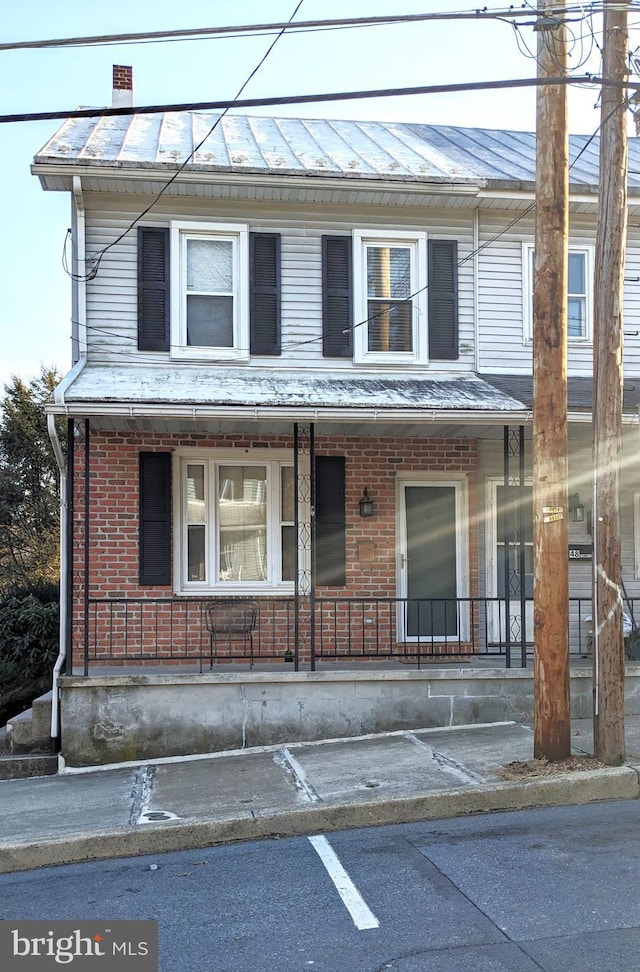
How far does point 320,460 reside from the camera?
10.4 meters

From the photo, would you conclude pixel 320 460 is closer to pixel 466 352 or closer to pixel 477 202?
pixel 466 352

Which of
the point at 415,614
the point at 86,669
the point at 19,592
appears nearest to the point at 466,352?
the point at 415,614

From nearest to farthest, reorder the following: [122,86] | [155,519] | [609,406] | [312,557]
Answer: [609,406], [312,557], [155,519], [122,86]

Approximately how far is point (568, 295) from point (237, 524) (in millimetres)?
5061

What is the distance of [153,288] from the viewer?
1032 centimetres

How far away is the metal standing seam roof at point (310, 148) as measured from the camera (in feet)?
33.5

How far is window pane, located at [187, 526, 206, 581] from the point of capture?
10.3m

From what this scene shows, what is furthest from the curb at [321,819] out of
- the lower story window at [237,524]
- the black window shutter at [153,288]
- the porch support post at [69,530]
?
the black window shutter at [153,288]

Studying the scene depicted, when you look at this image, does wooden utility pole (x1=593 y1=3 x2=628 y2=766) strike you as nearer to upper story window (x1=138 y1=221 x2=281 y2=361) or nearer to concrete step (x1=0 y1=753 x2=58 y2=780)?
upper story window (x1=138 y1=221 x2=281 y2=361)

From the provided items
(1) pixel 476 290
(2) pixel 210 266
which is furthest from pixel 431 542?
(2) pixel 210 266

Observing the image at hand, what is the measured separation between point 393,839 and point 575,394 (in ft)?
19.8

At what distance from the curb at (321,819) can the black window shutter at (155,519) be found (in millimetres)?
4199

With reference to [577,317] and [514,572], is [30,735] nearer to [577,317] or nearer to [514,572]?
[514,572]

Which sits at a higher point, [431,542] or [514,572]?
[431,542]
